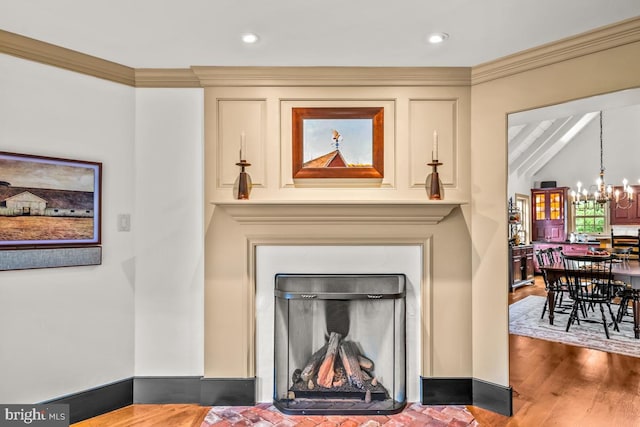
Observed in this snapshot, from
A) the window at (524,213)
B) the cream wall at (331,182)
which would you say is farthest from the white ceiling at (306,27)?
the window at (524,213)

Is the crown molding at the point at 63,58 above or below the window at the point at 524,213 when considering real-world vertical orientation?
above

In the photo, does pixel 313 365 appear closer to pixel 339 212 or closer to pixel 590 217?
pixel 339 212

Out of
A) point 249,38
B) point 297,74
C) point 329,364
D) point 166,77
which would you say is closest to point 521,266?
point 329,364

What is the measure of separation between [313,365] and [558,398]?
1.92 meters

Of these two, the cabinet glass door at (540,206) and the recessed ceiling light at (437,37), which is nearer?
the recessed ceiling light at (437,37)

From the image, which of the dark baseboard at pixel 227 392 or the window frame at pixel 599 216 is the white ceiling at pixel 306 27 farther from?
the window frame at pixel 599 216

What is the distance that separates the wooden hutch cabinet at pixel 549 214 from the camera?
8.72 m

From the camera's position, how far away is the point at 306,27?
203cm

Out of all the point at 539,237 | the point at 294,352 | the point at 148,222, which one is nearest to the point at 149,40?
the point at 148,222

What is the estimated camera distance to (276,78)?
255 centimetres

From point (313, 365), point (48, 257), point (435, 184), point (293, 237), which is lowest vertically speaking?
point (313, 365)

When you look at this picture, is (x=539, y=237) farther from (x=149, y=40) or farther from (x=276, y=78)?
(x=149, y=40)

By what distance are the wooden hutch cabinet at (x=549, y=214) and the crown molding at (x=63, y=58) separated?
384 inches

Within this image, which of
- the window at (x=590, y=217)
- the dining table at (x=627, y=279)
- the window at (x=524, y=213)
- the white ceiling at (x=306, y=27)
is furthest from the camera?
the window at (x=590, y=217)
